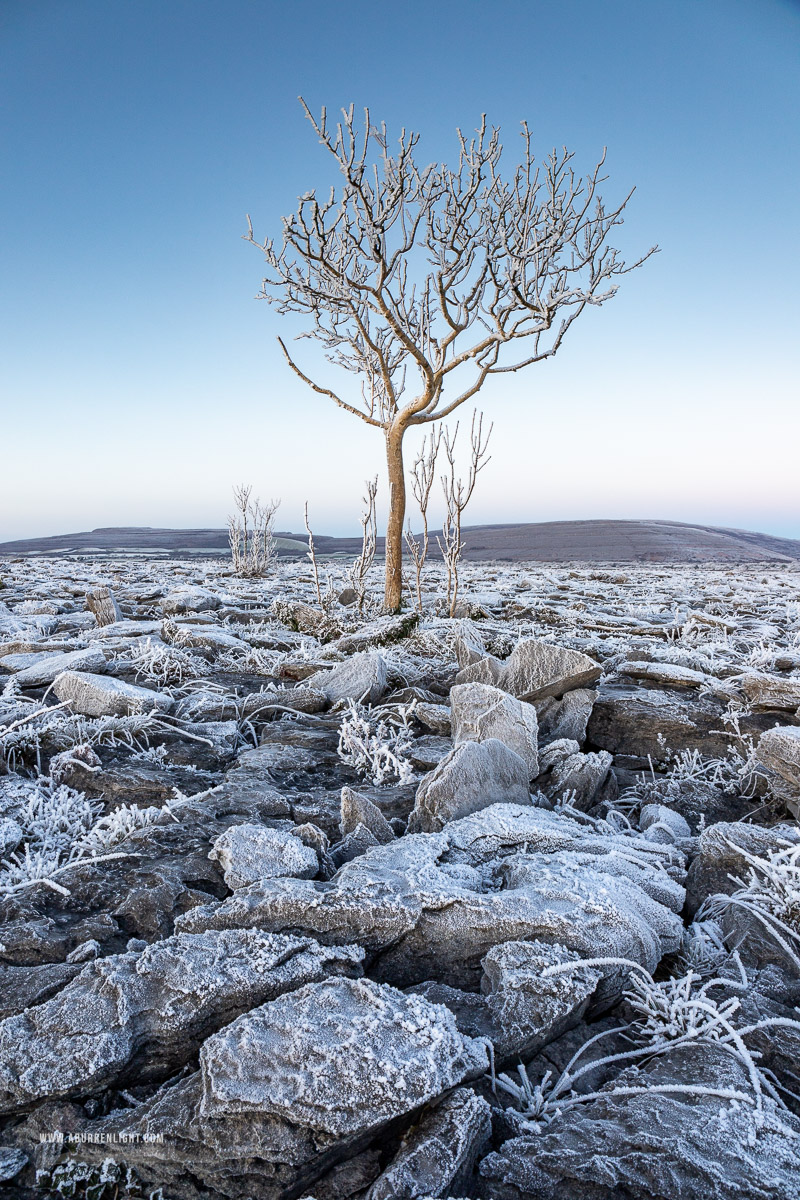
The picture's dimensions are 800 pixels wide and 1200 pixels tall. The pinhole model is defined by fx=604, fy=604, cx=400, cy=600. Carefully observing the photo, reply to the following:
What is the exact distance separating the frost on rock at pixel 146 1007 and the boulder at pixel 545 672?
2303mm

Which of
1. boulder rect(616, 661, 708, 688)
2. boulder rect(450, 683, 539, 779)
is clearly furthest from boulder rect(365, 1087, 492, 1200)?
boulder rect(616, 661, 708, 688)

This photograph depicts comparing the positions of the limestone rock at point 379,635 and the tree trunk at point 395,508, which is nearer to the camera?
the limestone rock at point 379,635

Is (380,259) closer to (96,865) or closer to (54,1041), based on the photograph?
(96,865)

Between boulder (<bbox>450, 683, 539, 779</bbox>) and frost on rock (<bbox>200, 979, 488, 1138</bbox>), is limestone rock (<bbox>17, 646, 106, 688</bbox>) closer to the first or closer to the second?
boulder (<bbox>450, 683, 539, 779</bbox>)

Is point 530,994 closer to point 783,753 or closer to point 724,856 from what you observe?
point 724,856

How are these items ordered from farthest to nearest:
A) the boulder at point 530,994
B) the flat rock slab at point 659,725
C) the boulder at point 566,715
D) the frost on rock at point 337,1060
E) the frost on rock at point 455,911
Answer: the boulder at point 566,715 < the flat rock slab at point 659,725 < the frost on rock at point 455,911 < the boulder at point 530,994 < the frost on rock at point 337,1060

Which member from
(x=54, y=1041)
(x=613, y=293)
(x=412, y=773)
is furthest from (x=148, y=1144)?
(x=613, y=293)

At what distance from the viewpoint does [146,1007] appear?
1.44 m

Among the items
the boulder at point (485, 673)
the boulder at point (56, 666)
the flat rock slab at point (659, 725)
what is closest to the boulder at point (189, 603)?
the boulder at point (56, 666)

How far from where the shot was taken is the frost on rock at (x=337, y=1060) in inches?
46.4

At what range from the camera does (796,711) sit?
11.8 ft

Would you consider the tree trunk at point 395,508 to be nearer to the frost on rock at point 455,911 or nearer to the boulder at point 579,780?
the boulder at point 579,780

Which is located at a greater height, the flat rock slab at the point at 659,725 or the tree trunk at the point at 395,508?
the tree trunk at the point at 395,508

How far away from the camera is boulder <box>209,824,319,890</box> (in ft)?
6.56
